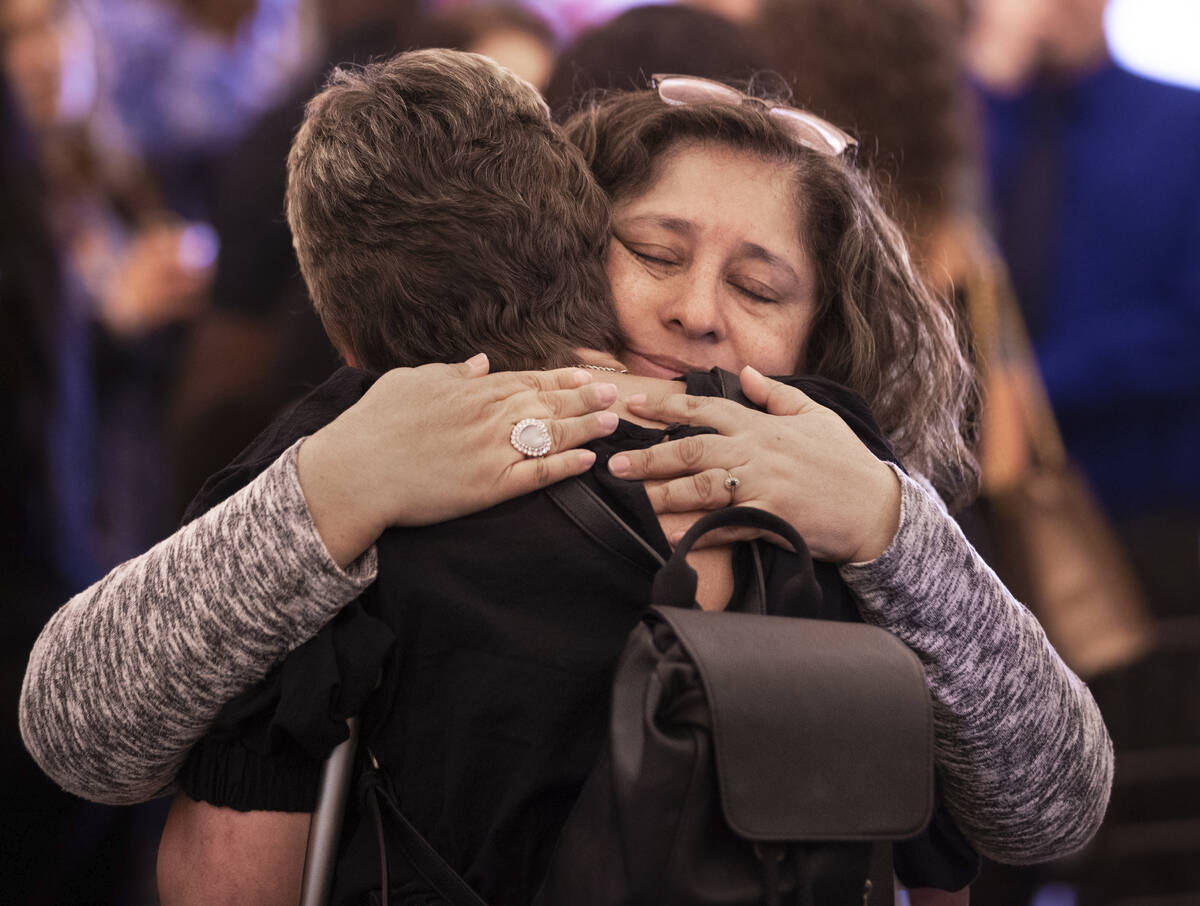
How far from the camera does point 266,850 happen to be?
4.09 feet

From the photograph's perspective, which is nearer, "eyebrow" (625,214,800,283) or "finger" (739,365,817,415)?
"finger" (739,365,817,415)

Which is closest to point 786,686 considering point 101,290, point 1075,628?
point 1075,628

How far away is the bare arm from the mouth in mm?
628

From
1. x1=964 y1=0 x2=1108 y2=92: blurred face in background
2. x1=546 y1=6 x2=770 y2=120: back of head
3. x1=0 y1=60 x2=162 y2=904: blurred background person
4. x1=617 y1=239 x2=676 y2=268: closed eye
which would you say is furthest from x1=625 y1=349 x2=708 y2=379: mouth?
x1=964 y1=0 x2=1108 y2=92: blurred face in background

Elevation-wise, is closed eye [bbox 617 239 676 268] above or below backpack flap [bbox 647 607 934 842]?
above

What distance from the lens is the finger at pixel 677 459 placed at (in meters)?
1.19

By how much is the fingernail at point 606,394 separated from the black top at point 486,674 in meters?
0.06

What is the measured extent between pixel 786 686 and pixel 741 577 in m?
0.23

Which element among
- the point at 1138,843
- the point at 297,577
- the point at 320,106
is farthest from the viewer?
the point at 1138,843

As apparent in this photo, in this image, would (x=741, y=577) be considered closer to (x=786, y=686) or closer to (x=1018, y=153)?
(x=786, y=686)

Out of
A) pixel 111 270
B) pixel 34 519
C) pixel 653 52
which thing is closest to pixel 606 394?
pixel 653 52

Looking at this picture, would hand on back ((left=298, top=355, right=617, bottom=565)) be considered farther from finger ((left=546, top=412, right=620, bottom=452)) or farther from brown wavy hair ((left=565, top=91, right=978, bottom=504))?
brown wavy hair ((left=565, top=91, right=978, bottom=504))

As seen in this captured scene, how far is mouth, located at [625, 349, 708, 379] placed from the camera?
4.69 ft

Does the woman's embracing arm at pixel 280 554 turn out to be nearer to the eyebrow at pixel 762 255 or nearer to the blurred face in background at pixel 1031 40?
the eyebrow at pixel 762 255
